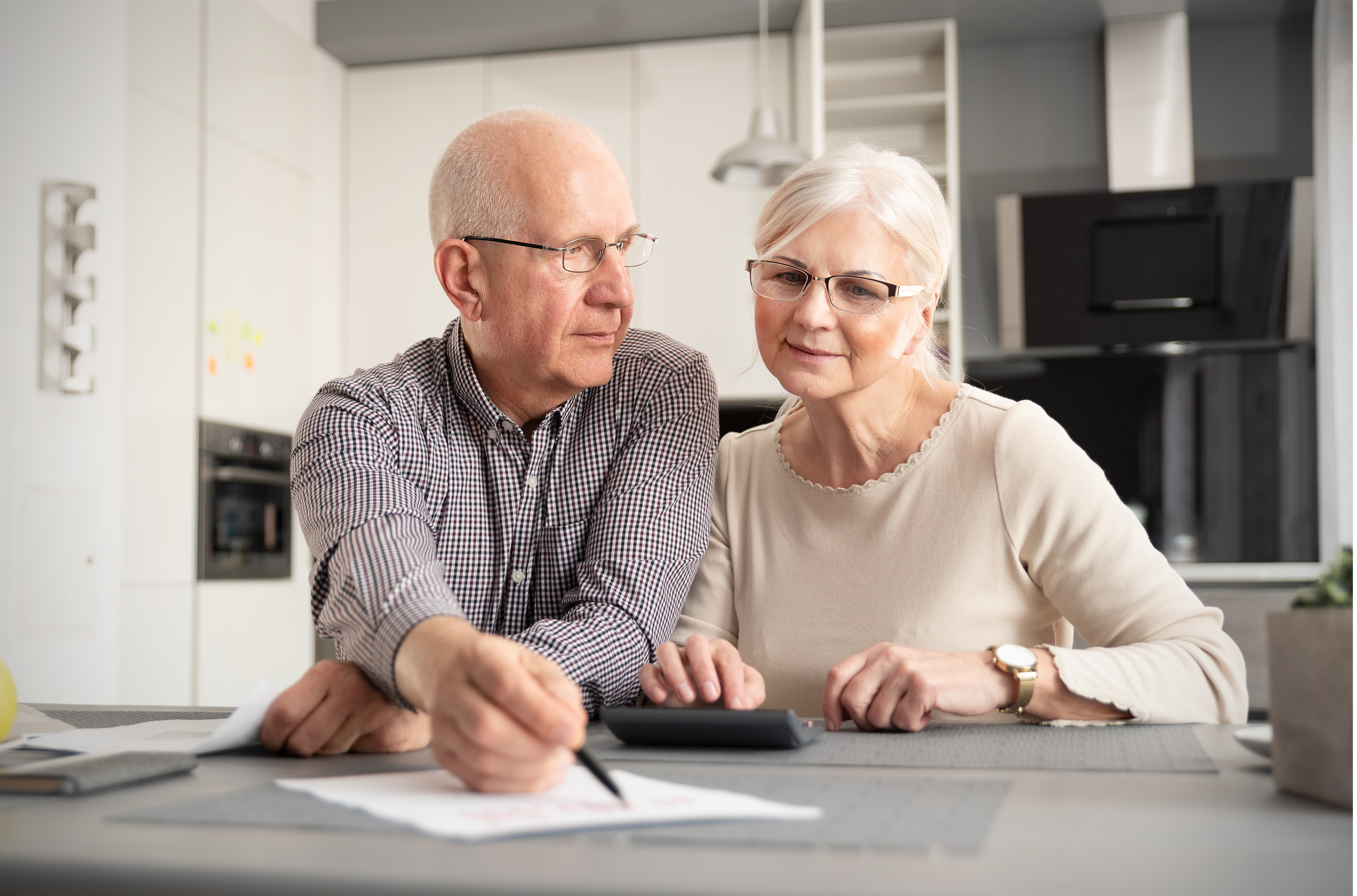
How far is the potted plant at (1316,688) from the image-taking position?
613 millimetres

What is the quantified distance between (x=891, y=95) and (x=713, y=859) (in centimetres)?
383

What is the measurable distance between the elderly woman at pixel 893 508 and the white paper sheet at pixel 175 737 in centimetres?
36

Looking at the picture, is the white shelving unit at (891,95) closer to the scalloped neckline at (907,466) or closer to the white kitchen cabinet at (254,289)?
the white kitchen cabinet at (254,289)

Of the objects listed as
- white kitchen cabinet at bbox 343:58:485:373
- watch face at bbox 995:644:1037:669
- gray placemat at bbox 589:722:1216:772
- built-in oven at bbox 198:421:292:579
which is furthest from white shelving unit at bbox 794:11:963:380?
gray placemat at bbox 589:722:1216:772

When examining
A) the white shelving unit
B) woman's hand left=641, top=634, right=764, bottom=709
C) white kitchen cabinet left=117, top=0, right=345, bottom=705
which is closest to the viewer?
woman's hand left=641, top=634, right=764, bottom=709

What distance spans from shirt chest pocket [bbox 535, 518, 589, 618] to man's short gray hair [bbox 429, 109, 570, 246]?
0.36 meters

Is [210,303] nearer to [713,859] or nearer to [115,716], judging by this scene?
[115,716]

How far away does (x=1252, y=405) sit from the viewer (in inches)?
140

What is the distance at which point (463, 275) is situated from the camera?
4.77 feet

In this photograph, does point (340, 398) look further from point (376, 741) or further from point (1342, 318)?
point (1342, 318)

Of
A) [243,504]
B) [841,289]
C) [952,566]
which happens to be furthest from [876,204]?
[243,504]

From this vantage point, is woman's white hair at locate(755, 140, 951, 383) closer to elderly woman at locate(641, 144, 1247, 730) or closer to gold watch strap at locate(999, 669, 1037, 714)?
elderly woman at locate(641, 144, 1247, 730)

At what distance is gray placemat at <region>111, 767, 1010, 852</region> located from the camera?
558 millimetres

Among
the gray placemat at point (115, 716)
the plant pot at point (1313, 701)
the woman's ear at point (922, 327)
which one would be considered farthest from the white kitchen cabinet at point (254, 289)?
the plant pot at point (1313, 701)
